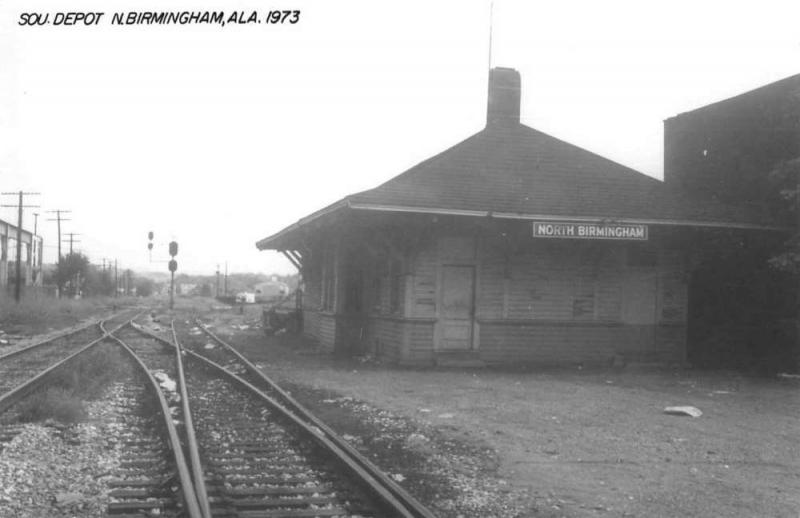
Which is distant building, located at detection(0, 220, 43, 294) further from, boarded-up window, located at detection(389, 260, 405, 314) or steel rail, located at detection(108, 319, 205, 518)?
steel rail, located at detection(108, 319, 205, 518)

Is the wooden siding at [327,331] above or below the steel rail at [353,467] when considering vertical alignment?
above

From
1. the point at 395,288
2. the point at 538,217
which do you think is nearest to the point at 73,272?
the point at 395,288

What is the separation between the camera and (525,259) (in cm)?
1586

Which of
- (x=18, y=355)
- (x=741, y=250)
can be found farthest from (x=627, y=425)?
(x=18, y=355)

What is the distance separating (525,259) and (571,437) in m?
7.57

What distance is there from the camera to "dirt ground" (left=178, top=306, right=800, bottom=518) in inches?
241

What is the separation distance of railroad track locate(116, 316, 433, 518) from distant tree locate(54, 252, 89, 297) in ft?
219

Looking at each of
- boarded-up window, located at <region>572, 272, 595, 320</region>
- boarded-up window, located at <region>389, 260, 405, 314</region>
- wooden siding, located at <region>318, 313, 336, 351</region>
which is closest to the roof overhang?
boarded-up window, located at <region>572, 272, 595, 320</region>

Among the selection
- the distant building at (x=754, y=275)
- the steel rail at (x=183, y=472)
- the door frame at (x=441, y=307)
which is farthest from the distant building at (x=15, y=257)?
the steel rail at (x=183, y=472)

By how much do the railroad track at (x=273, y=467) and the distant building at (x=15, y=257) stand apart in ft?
185

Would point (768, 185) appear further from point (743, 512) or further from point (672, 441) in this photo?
point (743, 512)

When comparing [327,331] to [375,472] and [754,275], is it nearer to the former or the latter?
[754,275]

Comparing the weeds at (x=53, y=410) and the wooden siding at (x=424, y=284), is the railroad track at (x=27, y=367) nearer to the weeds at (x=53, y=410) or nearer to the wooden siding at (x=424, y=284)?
the weeds at (x=53, y=410)

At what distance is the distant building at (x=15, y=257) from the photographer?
64.9m
